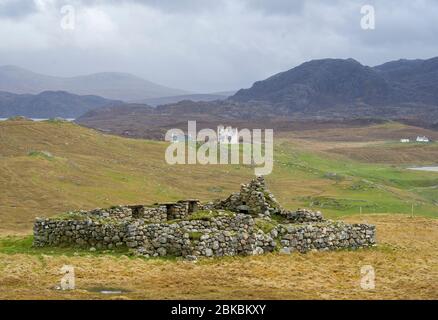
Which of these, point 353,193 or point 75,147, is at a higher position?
point 75,147

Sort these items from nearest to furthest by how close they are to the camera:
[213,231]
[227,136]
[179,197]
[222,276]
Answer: [222,276] < [213,231] < [179,197] < [227,136]

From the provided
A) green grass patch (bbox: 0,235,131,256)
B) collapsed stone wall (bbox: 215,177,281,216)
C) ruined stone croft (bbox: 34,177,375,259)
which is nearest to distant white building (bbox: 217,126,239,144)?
collapsed stone wall (bbox: 215,177,281,216)

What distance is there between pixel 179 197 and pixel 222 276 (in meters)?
46.4

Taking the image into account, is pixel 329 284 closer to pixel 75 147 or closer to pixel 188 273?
pixel 188 273

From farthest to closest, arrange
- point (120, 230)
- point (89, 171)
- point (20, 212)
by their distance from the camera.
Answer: point (89, 171) < point (20, 212) < point (120, 230)

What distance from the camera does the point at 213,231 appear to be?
26250 millimetres

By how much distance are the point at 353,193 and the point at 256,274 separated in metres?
59.8

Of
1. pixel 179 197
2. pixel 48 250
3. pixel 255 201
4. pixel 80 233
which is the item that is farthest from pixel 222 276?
pixel 179 197

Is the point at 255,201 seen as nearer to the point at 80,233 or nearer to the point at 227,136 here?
the point at 80,233

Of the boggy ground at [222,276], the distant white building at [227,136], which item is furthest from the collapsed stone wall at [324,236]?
the distant white building at [227,136]

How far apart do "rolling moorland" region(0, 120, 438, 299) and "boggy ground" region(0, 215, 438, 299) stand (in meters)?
0.05

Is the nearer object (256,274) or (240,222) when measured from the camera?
(256,274)
